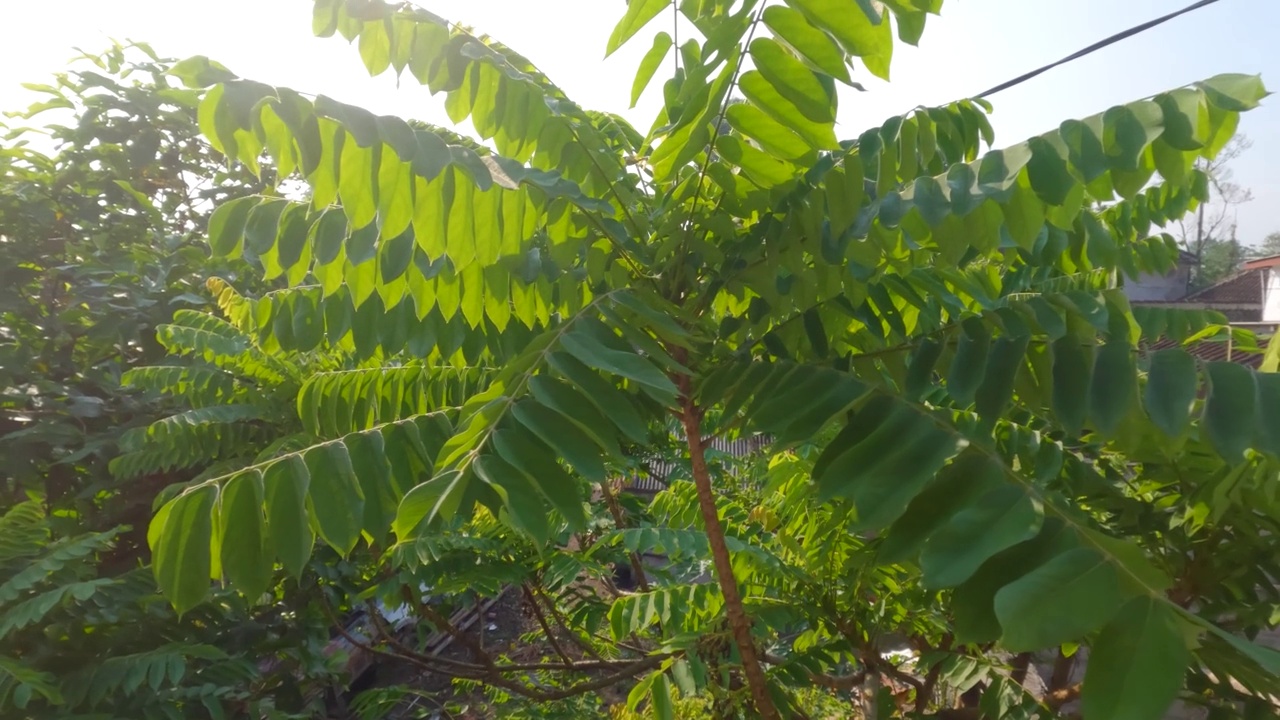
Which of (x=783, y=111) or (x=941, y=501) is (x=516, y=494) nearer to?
(x=941, y=501)

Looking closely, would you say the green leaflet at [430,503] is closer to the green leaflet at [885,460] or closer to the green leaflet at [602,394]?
the green leaflet at [602,394]

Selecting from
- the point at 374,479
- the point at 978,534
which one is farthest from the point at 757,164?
the point at 374,479

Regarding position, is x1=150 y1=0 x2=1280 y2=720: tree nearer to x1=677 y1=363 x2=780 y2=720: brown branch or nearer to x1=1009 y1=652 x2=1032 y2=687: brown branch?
x1=677 y1=363 x2=780 y2=720: brown branch

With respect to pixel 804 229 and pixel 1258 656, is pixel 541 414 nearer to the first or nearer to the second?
pixel 804 229

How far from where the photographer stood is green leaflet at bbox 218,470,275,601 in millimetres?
1096

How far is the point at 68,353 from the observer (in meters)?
2.98

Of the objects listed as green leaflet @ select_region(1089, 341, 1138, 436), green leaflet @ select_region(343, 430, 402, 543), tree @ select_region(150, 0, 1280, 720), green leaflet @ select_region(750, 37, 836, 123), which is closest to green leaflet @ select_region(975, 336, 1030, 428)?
tree @ select_region(150, 0, 1280, 720)

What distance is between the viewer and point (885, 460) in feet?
3.51

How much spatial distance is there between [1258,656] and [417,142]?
1.21 meters

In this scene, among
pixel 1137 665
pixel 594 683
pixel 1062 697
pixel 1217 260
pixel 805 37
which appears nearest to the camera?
pixel 1137 665

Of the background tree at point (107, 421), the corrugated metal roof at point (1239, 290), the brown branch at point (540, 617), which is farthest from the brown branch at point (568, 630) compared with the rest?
the corrugated metal roof at point (1239, 290)

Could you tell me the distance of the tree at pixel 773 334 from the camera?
3.05 feet

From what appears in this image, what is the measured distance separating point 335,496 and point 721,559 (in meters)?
0.77

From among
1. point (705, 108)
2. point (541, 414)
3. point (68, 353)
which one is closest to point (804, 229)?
point (705, 108)
